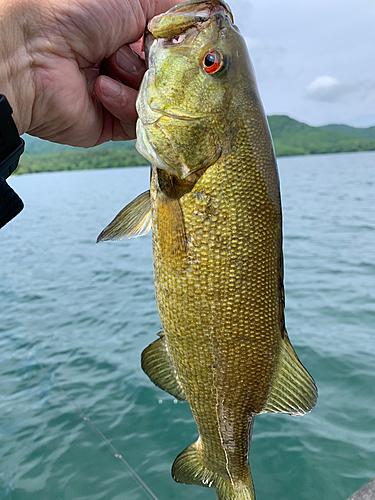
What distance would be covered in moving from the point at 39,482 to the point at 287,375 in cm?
444

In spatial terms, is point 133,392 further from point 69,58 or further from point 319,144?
point 319,144

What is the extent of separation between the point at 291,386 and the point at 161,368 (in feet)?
2.44

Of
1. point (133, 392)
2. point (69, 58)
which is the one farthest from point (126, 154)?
point (69, 58)

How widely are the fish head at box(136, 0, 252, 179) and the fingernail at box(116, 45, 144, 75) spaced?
0.87m

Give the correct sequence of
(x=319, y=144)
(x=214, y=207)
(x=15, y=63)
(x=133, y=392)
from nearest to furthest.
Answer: (x=214, y=207) < (x=15, y=63) < (x=133, y=392) < (x=319, y=144)

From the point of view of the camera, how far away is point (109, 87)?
2.71m

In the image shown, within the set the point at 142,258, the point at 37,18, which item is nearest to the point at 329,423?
the point at 37,18

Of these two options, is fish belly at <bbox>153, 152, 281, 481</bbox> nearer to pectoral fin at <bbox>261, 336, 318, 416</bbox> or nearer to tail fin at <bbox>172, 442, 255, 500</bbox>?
pectoral fin at <bbox>261, 336, 318, 416</bbox>

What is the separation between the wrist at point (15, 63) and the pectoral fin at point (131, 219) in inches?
43.5

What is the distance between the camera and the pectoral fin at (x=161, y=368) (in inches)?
92.3

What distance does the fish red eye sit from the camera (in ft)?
6.49

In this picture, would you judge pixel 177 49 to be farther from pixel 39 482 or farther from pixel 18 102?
pixel 39 482

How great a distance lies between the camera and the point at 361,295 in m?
10.5

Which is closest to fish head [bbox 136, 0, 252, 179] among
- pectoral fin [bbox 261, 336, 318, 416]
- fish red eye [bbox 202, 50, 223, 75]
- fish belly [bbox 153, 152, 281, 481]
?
fish red eye [bbox 202, 50, 223, 75]
